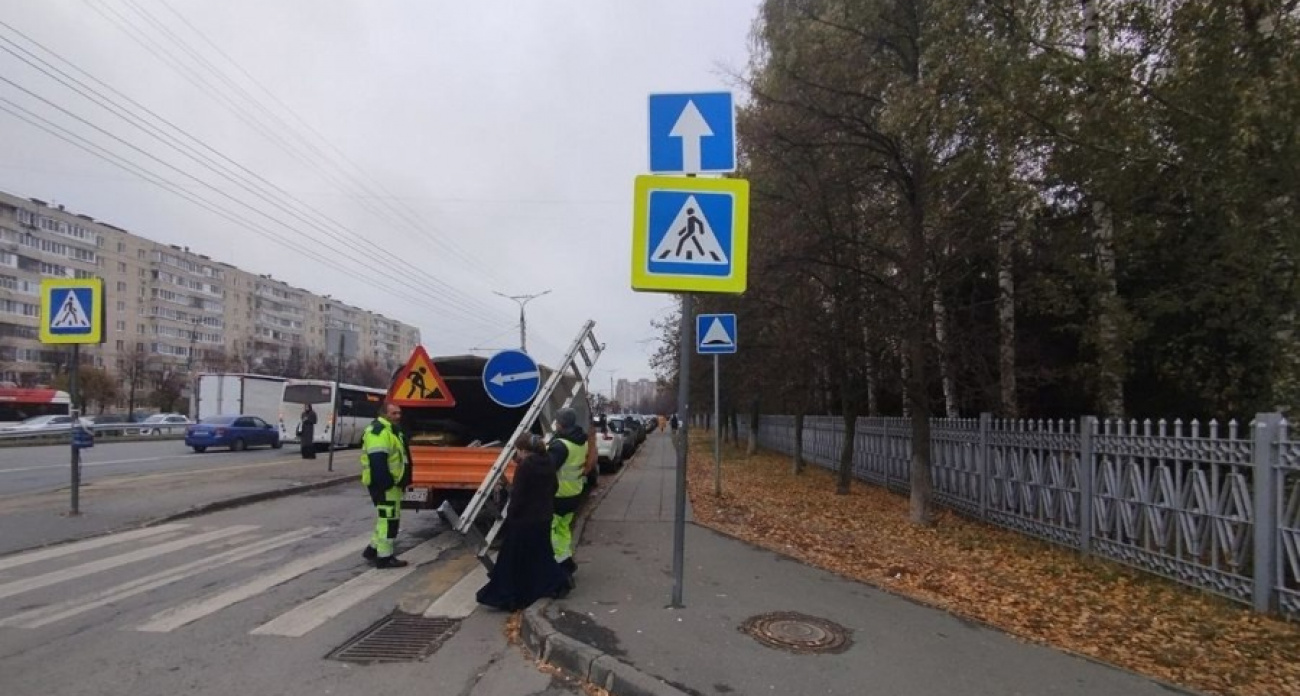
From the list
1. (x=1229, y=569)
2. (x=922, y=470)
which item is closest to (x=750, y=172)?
(x=922, y=470)

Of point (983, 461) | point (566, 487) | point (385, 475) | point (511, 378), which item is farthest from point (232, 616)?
point (983, 461)

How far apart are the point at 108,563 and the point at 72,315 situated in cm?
488

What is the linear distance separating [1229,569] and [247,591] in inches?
349

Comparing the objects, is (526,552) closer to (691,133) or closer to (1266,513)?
(691,133)

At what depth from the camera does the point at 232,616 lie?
6465 millimetres

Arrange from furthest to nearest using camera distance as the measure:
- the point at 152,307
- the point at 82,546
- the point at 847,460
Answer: the point at 152,307
the point at 847,460
the point at 82,546

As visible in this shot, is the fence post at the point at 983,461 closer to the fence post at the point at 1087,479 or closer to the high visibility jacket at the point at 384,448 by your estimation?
the fence post at the point at 1087,479

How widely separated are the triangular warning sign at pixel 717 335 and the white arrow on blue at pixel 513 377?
4680 mm

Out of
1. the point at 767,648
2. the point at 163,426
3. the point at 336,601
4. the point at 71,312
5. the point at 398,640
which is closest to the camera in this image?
the point at 767,648

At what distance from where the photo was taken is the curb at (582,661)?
4.71 m

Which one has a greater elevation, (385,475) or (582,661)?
(385,475)

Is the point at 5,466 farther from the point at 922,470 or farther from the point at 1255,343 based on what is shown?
the point at 1255,343

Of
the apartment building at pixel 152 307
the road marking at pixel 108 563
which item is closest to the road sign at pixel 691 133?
the road marking at pixel 108 563

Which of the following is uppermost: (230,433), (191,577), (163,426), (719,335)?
(719,335)
